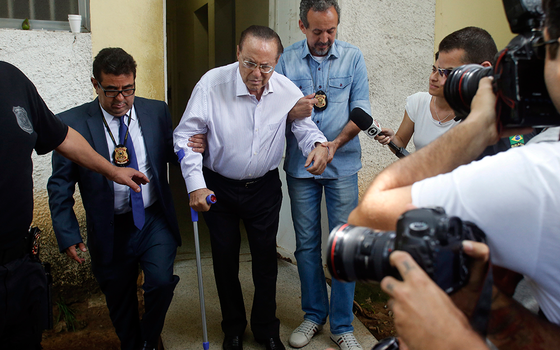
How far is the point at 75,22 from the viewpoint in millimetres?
3096

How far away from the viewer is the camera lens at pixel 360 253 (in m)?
1.02

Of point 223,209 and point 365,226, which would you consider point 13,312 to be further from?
point 365,226

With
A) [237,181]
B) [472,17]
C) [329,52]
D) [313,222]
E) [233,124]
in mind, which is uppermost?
[472,17]

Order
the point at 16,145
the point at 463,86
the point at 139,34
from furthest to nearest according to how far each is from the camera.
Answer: the point at 139,34, the point at 16,145, the point at 463,86

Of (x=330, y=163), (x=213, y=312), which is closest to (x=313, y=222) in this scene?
(x=330, y=163)

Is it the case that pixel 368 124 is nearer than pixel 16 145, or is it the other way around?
pixel 16 145

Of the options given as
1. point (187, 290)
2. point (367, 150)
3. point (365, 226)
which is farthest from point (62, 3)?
point (365, 226)

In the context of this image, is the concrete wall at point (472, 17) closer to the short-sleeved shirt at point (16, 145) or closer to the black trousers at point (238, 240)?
the black trousers at point (238, 240)

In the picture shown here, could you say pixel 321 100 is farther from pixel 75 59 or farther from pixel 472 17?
pixel 472 17

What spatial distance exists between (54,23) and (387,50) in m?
2.60

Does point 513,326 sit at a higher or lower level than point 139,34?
lower

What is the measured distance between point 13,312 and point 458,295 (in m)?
1.94

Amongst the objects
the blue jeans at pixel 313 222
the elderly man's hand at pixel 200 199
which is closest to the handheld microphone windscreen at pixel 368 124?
the blue jeans at pixel 313 222

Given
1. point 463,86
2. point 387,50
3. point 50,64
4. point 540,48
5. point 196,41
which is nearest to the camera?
point 540,48
